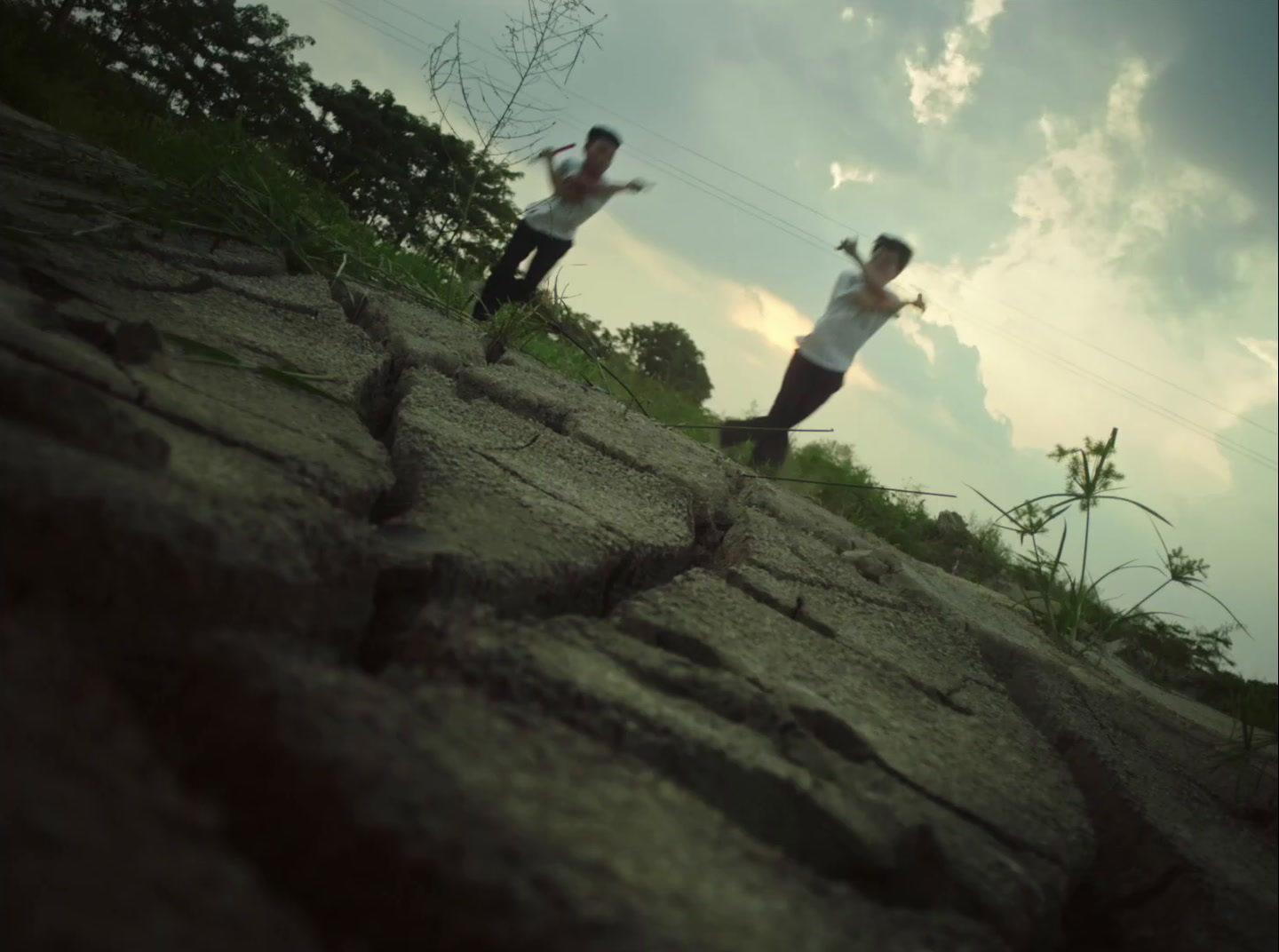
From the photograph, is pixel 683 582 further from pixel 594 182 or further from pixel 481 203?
pixel 481 203

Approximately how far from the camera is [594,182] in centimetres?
358

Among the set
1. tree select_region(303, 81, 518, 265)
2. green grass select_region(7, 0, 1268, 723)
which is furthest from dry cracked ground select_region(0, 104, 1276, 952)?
tree select_region(303, 81, 518, 265)

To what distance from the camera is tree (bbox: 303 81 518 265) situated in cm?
340

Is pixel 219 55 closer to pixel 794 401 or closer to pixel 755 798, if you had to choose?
pixel 794 401

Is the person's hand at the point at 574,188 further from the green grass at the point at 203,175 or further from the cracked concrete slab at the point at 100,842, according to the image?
the cracked concrete slab at the point at 100,842

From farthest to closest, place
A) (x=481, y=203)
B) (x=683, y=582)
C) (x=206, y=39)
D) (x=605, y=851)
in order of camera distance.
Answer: (x=206, y=39) → (x=481, y=203) → (x=683, y=582) → (x=605, y=851)

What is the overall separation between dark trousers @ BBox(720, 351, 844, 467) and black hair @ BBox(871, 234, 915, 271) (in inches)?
23.3

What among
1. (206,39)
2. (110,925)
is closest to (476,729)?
(110,925)

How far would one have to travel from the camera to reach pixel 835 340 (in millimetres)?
3816

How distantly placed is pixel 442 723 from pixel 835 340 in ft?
11.6

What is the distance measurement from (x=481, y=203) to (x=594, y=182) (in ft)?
2.38

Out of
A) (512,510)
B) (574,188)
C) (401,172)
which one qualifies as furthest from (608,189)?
(401,172)

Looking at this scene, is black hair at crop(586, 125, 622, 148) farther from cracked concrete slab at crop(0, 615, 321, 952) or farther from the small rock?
cracked concrete slab at crop(0, 615, 321, 952)

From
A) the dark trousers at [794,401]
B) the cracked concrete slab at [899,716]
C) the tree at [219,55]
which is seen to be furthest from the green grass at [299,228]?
the tree at [219,55]
